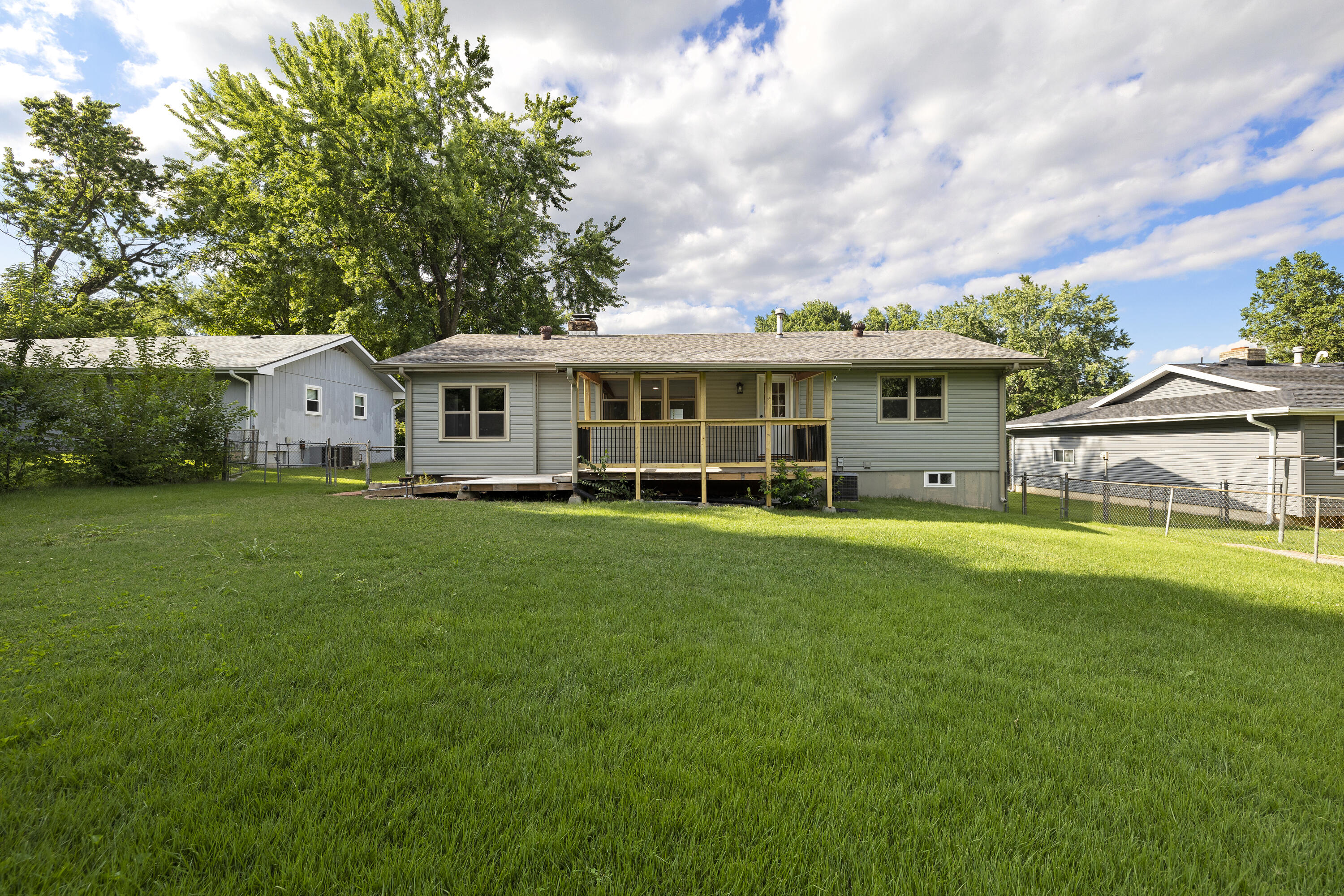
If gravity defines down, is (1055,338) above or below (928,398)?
above

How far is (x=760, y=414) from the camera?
13.7 m

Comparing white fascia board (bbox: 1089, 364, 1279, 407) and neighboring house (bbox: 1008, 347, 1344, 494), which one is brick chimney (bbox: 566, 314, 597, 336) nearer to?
neighboring house (bbox: 1008, 347, 1344, 494)

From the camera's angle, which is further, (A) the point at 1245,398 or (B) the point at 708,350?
Result: (A) the point at 1245,398

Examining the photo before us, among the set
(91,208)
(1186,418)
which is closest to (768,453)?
(1186,418)

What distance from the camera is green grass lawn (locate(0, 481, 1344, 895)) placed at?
1.62 m

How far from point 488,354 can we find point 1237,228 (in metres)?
40.0

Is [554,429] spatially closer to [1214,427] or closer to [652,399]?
[652,399]

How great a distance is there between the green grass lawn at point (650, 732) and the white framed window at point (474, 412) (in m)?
7.84

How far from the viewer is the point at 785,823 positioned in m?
1.79

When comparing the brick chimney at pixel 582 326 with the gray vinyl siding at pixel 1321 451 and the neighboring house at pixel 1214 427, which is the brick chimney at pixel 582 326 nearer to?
the neighboring house at pixel 1214 427

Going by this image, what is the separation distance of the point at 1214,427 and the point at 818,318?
121ft

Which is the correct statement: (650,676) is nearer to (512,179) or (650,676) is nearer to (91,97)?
(512,179)

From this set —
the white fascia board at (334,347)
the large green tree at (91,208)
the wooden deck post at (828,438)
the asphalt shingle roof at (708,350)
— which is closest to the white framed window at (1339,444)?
the asphalt shingle roof at (708,350)

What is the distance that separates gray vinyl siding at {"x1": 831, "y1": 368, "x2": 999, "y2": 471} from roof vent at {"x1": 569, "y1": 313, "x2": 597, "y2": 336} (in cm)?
738
